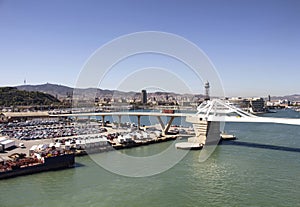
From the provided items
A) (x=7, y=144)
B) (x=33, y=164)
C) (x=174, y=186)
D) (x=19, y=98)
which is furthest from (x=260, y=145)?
(x=19, y=98)

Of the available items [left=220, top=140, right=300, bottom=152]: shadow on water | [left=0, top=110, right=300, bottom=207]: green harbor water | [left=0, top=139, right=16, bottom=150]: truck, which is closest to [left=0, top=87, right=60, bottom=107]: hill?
[left=0, top=139, right=16, bottom=150]: truck

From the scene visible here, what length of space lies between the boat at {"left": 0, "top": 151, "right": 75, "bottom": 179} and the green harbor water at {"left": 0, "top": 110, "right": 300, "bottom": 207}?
0.16 m

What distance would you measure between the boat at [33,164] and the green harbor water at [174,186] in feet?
0.51

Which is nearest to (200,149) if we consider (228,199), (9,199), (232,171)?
(232,171)

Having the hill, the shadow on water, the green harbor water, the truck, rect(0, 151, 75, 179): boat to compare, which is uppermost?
the hill

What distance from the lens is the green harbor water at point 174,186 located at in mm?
4402

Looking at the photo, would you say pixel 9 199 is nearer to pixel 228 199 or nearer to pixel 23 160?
pixel 23 160

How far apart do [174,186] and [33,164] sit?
3.08 m

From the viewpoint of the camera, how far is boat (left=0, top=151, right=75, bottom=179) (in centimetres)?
562

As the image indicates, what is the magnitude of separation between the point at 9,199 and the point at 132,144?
17.5 feet

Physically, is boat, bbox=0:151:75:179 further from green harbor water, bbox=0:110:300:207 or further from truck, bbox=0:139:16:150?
truck, bbox=0:139:16:150

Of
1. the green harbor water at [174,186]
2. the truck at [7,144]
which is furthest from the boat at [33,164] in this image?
the truck at [7,144]

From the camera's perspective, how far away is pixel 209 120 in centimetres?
1014

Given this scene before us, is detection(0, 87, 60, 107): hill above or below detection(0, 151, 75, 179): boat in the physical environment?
above
